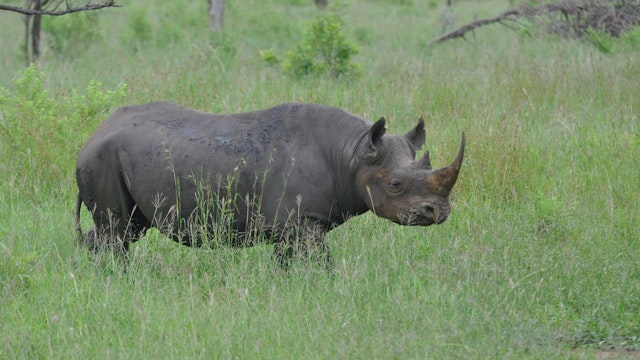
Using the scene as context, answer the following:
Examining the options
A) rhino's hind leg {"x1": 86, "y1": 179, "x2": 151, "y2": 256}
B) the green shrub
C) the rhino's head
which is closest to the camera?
the rhino's head

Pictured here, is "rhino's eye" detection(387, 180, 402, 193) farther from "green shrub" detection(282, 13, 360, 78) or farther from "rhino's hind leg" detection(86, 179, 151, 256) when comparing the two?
"green shrub" detection(282, 13, 360, 78)

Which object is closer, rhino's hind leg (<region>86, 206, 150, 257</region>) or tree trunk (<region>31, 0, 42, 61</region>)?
rhino's hind leg (<region>86, 206, 150, 257</region>)

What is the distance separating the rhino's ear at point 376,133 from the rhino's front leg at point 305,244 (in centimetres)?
63

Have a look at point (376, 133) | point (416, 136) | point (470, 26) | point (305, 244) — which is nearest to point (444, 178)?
point (376, 133)

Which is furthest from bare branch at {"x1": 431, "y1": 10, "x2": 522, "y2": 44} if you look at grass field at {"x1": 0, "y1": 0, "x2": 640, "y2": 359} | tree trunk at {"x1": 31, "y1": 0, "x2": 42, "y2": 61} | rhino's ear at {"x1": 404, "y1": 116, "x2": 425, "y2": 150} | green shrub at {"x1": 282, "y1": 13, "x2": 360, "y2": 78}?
rhino's ear at {"x1": 404, "y1": 116, "x2": 425, "y2": 150}

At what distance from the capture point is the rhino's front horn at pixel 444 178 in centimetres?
509

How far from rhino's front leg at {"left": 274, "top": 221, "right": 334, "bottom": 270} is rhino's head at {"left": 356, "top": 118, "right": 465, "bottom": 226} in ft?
1.24

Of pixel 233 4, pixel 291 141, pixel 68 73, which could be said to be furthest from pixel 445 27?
pixel 291 141

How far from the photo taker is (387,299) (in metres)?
5.24

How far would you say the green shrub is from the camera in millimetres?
11663

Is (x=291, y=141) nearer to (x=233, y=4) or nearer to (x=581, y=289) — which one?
(x=581, y=289)

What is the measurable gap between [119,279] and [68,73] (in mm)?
7018

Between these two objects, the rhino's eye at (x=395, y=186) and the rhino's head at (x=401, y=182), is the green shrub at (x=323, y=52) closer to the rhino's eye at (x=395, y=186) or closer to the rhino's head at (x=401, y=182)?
the rhino's head at (x=401, y=182)

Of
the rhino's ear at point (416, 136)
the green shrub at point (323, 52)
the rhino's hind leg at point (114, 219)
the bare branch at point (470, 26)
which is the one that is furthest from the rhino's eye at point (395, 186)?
the bare branch at point (470, 26)
